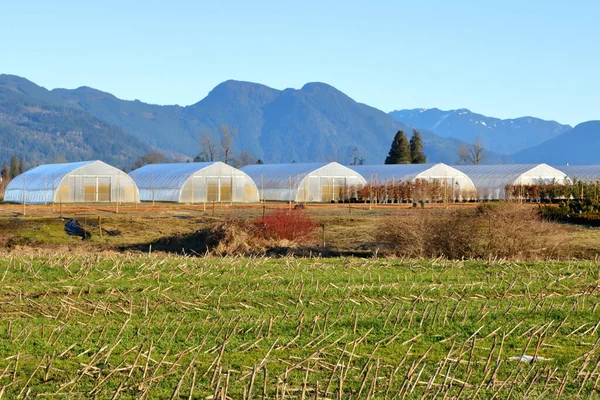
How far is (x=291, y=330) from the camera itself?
10469 mm

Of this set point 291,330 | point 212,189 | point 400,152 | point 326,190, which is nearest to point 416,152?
point 400,152

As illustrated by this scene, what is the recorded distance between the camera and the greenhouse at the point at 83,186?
164 ft

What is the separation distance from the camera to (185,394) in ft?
26.2

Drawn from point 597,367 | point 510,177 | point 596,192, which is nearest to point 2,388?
point 597,367

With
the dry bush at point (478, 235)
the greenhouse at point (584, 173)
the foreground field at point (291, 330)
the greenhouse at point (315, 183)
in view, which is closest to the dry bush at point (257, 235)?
the dry bush at point (478, 235)

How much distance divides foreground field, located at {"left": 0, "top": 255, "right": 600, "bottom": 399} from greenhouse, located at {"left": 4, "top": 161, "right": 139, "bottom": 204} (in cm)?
3485

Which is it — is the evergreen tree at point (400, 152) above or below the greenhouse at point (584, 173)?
above

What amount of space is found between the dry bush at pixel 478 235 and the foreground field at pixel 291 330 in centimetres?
539

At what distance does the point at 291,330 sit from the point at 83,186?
4169cm

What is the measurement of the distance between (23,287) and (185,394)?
5926 mm

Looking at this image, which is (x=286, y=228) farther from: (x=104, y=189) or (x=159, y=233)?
(x=104, y=189)

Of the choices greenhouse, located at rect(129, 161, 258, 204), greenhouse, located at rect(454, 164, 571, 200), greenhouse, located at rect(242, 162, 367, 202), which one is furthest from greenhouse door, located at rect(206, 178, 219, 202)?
greenhouse, located at rect(454, 164, 571, 200)

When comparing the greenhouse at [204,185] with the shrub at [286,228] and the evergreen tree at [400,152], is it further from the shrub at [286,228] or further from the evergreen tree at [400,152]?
the shrub at [286,228]

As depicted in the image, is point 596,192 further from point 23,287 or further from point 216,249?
point 23,287
